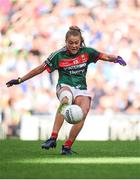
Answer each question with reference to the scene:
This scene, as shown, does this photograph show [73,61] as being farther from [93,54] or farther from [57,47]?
[57,47]

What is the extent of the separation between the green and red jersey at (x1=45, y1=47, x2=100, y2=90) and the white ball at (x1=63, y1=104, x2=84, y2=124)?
38 cm

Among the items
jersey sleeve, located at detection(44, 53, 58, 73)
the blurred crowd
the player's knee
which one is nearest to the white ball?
the player's knee

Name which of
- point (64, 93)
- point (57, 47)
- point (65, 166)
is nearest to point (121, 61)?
point (64, 93)

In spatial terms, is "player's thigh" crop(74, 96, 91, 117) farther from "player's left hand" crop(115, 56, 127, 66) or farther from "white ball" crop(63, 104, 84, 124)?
"player's left hand" crop(115, 56, 127, 66)

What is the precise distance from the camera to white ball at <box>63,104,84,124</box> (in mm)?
8773

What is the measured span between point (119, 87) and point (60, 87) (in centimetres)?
1563

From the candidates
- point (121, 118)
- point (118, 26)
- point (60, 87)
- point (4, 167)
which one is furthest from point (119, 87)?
point (4, 167)

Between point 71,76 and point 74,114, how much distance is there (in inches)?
23.7

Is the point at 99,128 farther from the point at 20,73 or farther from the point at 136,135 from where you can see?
the point at 20,73

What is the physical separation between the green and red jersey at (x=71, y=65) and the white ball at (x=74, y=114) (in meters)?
0.38

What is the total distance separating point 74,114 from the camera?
28.7ft

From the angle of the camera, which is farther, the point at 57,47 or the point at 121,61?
the point at 57,47

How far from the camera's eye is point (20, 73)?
80.5 feet

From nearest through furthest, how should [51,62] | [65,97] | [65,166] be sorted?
[65,166] < [65,97] < [51,62]
